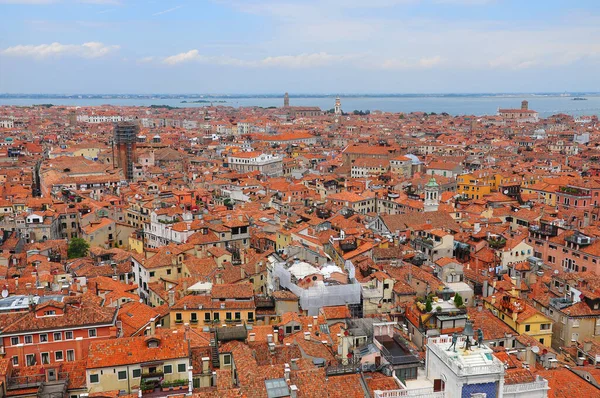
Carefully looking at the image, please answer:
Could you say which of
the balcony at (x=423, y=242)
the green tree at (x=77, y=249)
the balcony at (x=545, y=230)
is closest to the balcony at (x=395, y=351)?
the balcony at (x=423, y=242)

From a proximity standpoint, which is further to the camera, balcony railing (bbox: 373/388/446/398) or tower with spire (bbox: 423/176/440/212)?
tower with spire (bbox: 423/176/440/212)

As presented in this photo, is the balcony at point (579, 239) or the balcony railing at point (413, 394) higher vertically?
the balcony railing at point (413, 394)

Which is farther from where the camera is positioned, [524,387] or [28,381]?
[28,381]

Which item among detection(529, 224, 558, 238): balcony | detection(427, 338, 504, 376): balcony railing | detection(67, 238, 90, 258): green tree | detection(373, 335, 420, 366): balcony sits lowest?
detection(67, 238, 90, 258): green tree

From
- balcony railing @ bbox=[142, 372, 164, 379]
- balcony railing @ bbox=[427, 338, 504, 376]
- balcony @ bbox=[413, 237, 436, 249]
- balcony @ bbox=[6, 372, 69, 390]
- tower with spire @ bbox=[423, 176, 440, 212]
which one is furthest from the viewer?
tower with spire @ bbox=[423, 176, 440, 212]

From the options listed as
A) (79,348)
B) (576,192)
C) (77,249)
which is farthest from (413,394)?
(576,192)

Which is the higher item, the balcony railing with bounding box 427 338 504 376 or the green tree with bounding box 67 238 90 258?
the balcony railing with bounding box 427 338 504 376

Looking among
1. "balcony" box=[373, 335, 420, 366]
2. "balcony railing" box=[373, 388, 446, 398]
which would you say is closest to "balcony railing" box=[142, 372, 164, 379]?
"balcony" box=[373, 335, 420, 366]

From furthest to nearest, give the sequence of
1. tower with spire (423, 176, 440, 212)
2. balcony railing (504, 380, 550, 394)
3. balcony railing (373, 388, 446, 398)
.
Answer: tower with spire (423, 176, 440, 212) < balcony railing (504, 380, 550, 394) < balcony railing (373, 388, 446, 398)

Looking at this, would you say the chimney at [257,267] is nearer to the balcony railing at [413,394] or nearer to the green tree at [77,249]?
the green tree at [77,249]

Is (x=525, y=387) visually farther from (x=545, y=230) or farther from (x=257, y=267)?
(x=545, y=230)

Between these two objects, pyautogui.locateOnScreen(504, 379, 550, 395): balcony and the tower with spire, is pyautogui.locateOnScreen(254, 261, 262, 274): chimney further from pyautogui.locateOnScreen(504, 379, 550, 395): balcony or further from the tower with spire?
the tower with spire

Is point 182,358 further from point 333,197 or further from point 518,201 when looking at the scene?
point 518,201
